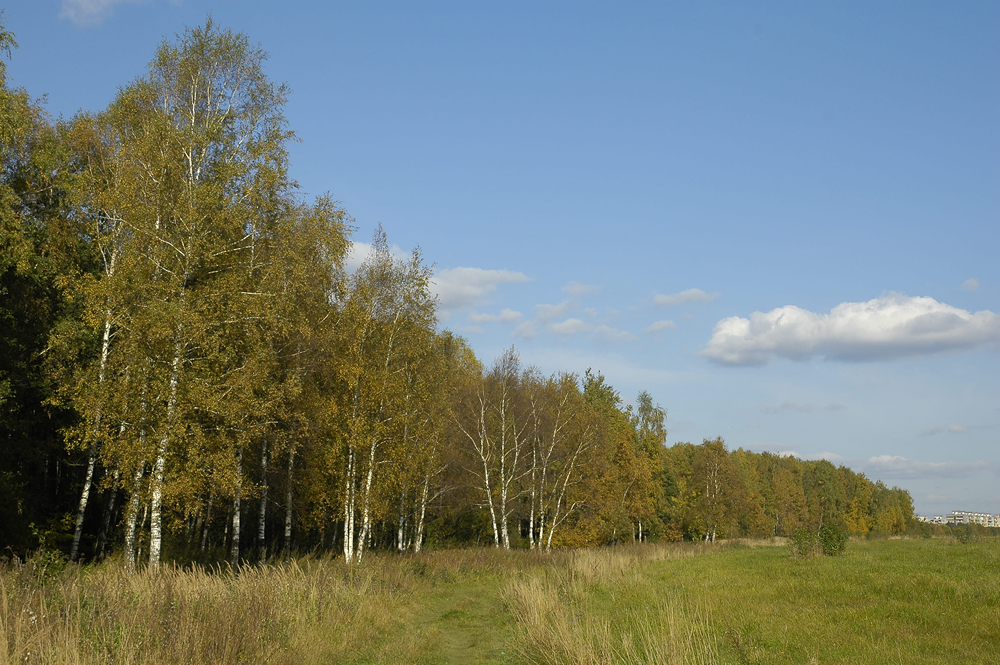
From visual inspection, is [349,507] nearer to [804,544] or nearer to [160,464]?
[160,464]

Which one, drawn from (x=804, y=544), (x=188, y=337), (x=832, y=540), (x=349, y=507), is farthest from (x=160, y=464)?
(x=832, y=540)

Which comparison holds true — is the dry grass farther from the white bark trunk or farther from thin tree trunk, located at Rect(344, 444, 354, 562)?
thin tree trunk, located at Rect(344, 444, 354, 562)

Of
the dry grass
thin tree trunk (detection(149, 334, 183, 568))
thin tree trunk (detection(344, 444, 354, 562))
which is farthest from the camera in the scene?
thin tree trunk (detection(344, 444, 354, 562))

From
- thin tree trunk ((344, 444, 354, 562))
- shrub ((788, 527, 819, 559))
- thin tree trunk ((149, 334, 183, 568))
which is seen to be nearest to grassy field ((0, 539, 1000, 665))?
thin tree trunk ((149, 334, 183, 568))

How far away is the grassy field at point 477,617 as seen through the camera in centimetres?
739

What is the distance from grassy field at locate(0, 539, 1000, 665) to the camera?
24.3ft

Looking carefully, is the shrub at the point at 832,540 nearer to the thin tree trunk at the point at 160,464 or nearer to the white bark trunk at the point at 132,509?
the thin tree trunk at the point at 160,464

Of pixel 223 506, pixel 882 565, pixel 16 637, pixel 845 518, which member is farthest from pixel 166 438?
pixel 845 518

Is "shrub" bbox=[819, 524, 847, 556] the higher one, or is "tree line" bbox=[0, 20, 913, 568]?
"tree line" bbox=[0, 20, 913, 568]

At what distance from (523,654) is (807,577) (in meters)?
14.5

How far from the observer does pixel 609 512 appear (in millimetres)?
45688

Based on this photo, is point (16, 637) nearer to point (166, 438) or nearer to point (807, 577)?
point (166, 438)

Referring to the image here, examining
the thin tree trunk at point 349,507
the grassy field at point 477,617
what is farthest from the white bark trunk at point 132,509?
the thin tree trunk at point 349,507

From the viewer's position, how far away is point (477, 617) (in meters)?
15.3
